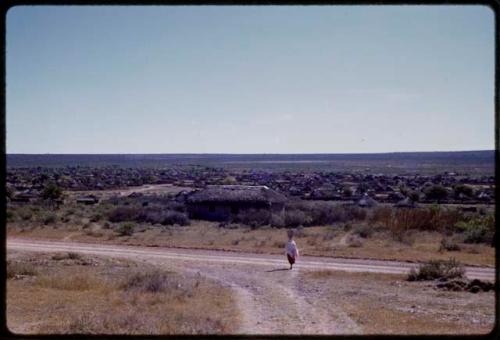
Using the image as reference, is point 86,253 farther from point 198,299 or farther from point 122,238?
point 198,299

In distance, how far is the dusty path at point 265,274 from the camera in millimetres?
10297

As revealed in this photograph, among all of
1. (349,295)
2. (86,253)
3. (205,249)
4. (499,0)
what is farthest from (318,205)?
(499,0)

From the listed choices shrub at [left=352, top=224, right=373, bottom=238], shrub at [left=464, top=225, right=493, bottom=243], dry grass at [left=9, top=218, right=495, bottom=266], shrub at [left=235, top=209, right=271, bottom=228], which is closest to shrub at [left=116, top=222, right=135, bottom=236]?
dry grass at [left=9, top=218, right=495, bottom=266]

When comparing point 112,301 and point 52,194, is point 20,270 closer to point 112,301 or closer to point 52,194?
point 112,301

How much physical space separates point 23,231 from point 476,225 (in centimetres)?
2323

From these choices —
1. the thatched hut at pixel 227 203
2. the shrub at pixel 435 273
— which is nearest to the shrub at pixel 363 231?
the thatched hut at pixel 227 203

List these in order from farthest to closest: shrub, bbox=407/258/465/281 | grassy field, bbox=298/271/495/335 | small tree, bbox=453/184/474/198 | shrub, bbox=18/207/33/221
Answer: small tree, bbox=453/184/474/198 < shrub, bbox=18/207/33/221 < shrub, bbox=407/258/465/281 < grassy field, bbox=298/271/495/335

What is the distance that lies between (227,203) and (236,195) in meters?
1.05

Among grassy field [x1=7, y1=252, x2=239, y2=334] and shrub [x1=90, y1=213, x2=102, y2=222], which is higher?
grassy field [x1=7, y1=252, x2=239, y2=334]

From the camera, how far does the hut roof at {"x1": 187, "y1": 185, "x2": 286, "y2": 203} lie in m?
37.1

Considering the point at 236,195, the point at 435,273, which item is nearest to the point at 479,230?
the point at 435,273

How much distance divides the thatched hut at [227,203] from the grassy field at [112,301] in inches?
719

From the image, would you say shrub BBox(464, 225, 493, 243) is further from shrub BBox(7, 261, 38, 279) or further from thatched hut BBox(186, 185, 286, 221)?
shrub BBox(7, 261, 38, 279)

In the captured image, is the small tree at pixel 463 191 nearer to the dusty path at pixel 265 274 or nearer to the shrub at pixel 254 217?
the shrub at pixel 254 217
